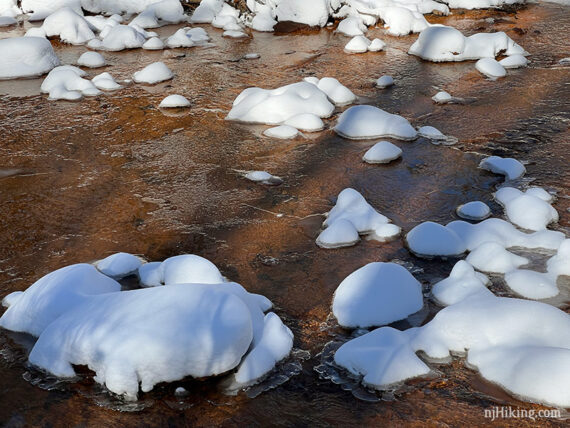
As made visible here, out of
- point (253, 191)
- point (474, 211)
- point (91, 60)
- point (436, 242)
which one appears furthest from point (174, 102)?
point (436, 242)

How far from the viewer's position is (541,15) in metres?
9.16

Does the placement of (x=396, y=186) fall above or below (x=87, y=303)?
below

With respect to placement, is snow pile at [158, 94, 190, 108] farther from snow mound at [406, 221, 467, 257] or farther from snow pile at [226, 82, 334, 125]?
snow mound at [406, 221, 467, 257]

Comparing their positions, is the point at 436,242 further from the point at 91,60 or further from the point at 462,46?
the point at 91,60

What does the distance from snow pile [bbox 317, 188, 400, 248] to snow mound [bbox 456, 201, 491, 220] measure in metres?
0.48

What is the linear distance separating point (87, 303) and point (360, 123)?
310 centimetres

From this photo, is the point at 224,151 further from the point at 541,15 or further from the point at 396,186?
the point at 541,15

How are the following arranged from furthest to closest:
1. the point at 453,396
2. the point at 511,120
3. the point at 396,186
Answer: the point at 511,120
the point at 396,186
the point at 453,396

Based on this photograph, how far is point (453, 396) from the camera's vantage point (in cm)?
263

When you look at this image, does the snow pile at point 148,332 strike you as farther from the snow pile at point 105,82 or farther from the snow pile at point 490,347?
the snow pile at point 105,82

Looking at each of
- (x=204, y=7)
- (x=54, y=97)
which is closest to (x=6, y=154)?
(x=54, y=97)

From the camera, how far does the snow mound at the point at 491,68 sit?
6.74 metres

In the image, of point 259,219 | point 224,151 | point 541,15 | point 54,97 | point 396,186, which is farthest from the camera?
point 541,15

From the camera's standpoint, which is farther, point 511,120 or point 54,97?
point 54,97
